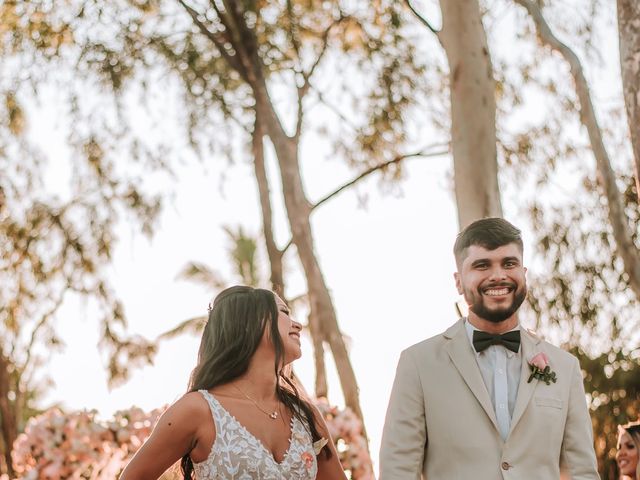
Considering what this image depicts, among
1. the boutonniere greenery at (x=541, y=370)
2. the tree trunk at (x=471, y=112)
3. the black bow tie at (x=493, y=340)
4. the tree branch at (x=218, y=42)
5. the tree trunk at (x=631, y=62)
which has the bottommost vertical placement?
the boutonniere greenery at (x=541, y=370)

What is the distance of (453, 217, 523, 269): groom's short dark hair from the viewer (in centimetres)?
417

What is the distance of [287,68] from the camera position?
15.6m

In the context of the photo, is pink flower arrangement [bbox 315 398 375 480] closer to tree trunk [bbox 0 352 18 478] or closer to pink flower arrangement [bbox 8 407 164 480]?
pink flower arrangement [bbox 8 407 164 480]

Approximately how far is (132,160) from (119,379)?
9.92 feet

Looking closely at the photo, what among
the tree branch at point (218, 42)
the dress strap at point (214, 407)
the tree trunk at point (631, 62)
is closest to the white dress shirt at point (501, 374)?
the dress strap at point (214, 407)

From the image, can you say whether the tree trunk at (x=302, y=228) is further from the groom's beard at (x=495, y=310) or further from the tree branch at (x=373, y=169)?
the groom's beard at (x=495, y=310)

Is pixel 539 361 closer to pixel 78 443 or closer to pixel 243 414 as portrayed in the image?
pixel 243 414

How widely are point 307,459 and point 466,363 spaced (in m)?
0.69

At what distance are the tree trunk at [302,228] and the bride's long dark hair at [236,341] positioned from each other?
8.52m

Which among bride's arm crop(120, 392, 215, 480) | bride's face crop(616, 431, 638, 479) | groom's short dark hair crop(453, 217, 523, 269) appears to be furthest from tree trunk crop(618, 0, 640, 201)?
bride's arm crop(120, 392, 215, 480)

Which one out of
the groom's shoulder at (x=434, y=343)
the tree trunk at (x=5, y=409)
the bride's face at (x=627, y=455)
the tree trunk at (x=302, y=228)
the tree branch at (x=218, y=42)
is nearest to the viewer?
the groom's shoulder at (x=434, y=343)

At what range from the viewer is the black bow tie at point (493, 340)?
4219 mm

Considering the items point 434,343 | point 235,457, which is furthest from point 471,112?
point 235,457

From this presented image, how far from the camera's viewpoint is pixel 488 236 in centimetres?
419
